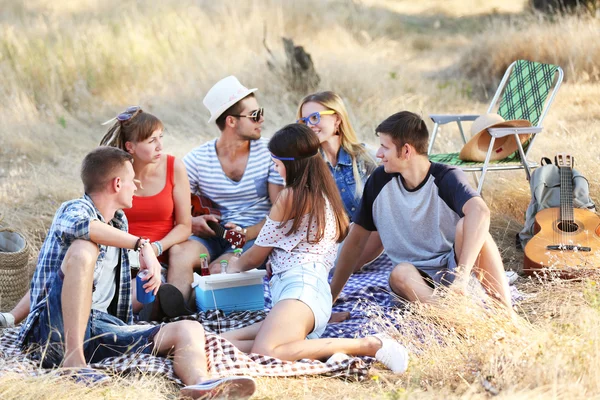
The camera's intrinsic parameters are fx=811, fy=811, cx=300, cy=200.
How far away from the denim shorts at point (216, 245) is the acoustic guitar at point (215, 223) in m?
0.07

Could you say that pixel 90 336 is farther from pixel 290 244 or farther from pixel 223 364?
pixel 290 244

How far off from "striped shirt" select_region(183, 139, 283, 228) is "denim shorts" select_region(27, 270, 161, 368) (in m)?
1.64

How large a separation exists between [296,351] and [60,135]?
6023mm

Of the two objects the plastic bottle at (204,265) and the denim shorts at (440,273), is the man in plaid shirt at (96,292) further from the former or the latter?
the denim shorts at (440,273)

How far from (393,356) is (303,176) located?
107 cm

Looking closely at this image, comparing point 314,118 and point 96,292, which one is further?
point 314,118

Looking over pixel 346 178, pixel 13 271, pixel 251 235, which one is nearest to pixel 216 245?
pixel 251 235

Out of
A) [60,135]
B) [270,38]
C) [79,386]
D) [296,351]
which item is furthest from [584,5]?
[79,386]

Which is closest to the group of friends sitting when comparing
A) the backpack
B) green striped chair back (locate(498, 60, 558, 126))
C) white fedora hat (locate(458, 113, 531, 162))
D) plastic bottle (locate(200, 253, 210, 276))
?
plastic bottle (locate(200, 253, 210, 276))

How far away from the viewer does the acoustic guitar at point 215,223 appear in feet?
16.7

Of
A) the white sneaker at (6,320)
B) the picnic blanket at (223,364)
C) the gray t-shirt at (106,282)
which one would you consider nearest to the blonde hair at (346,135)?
the picnic blanket at (223,364)

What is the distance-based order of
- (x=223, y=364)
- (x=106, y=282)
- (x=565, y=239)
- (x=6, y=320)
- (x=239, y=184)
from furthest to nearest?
(x=239, y=184), (x=565, y=239), (x=6, y=320), (x=106, y=282), (x=223, y=364)

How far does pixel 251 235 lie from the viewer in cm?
520

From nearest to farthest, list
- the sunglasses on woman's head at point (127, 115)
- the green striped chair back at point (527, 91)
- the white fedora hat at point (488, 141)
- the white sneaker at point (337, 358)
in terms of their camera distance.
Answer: the white sneaker at point (337, 358) < the sunglasses on woman's head at point (127, 115) < the white fedora hat at point (488, 141) < the green striped chair back at point (527, 91)
